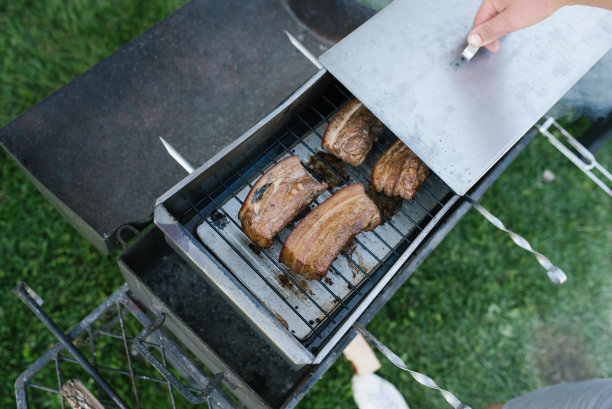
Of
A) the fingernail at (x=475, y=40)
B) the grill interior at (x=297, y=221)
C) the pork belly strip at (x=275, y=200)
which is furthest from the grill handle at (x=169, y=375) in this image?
the fingernail at (x=475, y=40)

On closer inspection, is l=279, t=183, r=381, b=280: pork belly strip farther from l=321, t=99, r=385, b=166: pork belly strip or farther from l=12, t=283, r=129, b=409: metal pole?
l=12, t=283, r=129, b=409: metal pole

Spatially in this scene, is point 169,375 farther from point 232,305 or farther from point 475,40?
point 475,40

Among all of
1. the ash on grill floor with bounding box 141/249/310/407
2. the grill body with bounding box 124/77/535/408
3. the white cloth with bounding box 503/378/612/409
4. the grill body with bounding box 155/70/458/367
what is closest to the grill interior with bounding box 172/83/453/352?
the grill body with bounding box 155/70/458/367

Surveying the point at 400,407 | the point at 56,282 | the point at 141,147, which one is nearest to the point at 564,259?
the point at 400,407

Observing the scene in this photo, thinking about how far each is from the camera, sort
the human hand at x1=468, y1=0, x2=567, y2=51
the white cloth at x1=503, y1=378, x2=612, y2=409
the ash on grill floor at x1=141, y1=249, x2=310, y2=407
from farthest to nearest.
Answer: the ash on grill floor at x1=141, y1=249, x2=310, y2=407
the human hand at x1=468, y1=0, x2=567, y2=51
the white cloth at x1=503, y1=378, x2=612, y2=409

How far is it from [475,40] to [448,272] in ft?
9.13

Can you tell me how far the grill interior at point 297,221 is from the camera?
114 inches

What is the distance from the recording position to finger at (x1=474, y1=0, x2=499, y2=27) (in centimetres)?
270

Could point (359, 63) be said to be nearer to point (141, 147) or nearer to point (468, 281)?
point (141, 147)

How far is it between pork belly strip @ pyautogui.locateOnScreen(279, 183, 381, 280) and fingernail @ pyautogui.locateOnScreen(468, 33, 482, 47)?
1066 millimetres

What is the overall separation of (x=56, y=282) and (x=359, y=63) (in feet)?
11.1

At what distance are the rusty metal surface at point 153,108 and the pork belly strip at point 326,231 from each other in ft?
5.00

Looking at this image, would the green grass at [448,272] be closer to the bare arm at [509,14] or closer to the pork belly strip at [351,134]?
the pork belly strip at [351,134]

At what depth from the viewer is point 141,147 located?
4.03 metres
